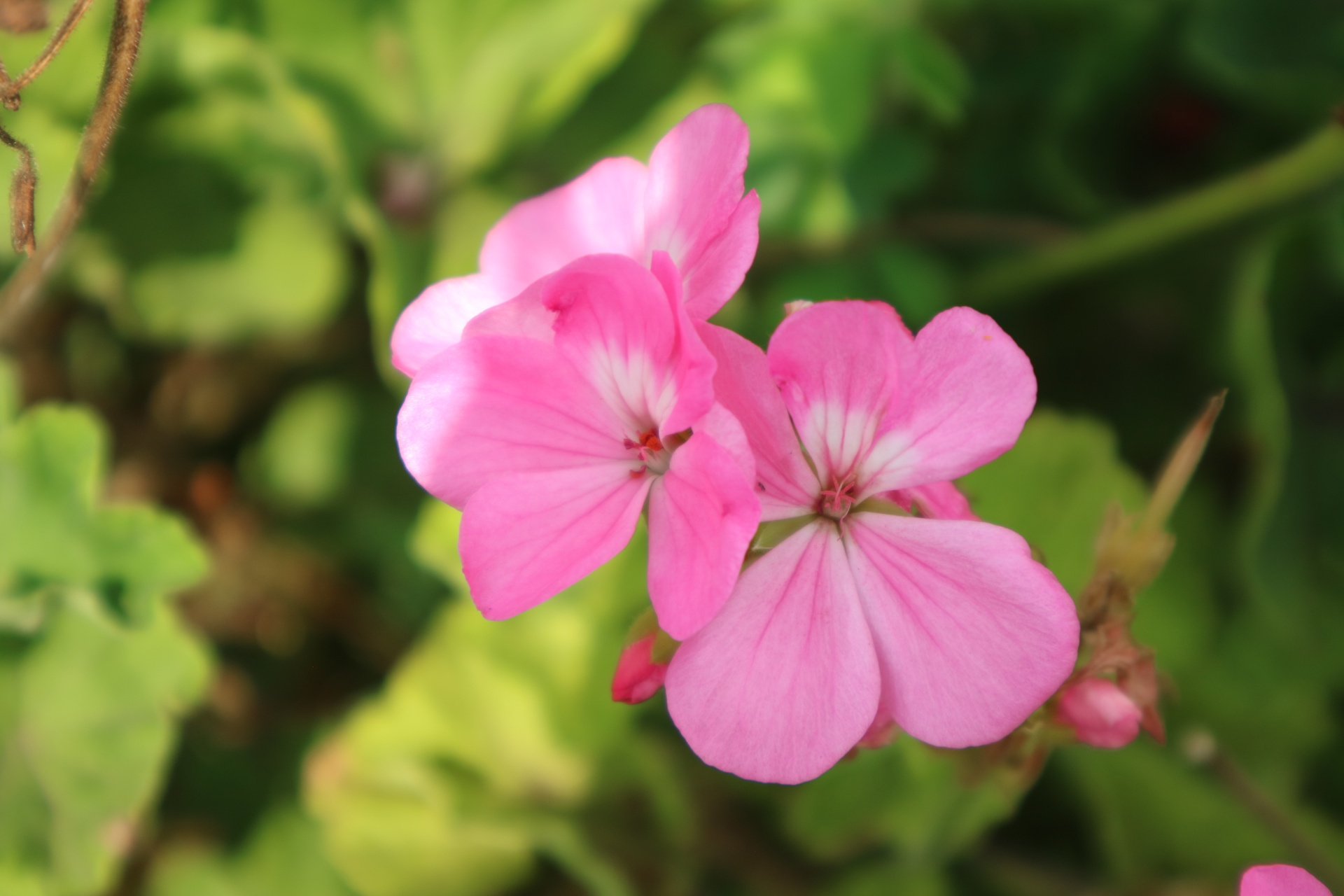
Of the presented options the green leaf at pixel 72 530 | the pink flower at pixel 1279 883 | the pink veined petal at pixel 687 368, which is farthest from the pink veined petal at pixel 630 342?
the green leaf at pixel 72 530

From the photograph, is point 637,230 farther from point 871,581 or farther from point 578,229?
point 871,581

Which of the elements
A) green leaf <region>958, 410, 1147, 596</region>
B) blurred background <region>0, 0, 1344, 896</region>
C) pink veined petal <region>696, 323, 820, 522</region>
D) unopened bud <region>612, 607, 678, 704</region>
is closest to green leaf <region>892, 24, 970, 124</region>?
blurred background <region>0, 0, 1344, 896</region>

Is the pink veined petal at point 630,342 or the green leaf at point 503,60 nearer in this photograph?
the pink veined petal at point 630,342

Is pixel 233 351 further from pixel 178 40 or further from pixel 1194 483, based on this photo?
pixel 1194 483

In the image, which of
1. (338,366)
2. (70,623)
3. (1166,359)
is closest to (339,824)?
(70,623)

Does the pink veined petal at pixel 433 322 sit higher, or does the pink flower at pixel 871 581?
the pink veined petal at pixel 433 322

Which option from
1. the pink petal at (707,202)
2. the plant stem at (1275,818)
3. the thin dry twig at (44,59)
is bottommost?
the plant stem at (1275,818)

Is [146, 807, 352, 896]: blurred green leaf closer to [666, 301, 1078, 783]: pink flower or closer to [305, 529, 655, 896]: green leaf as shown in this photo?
[305, 529, 655, 896]: green leaf

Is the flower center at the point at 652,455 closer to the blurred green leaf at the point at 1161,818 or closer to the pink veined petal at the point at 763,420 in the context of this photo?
the pink veined petal at the point at 763,420

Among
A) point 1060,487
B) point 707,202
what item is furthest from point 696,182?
point 1060,487
